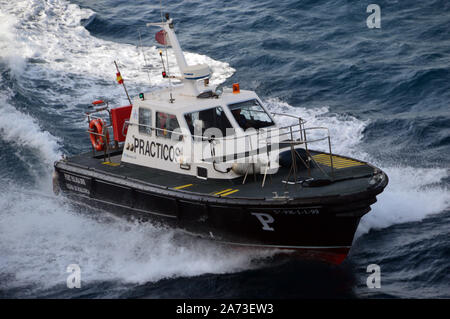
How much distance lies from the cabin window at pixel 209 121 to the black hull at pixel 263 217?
4.10ft

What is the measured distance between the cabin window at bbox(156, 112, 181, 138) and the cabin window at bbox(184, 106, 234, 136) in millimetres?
248

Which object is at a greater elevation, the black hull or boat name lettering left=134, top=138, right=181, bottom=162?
boat name lettering left=134, top=138, right=181, bottom=162

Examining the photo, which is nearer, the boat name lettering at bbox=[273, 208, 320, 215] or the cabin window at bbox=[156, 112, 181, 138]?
the boat name lettering at bbox=[273, 208, 320, 215]

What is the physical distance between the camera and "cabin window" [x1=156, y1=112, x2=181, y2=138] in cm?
1050

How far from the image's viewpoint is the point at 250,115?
1093 centimetres

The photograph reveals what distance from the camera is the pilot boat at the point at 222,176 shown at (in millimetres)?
9008

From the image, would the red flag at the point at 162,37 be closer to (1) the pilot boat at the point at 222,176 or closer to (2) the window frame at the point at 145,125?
(1) the pilot boat at the point at 222,176

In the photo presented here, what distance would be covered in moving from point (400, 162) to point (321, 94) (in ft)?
14.0

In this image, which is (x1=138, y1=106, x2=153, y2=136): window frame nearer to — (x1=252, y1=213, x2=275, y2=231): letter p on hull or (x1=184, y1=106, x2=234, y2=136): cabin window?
(x1=184, y1=106, x2=234, y2=136): cabin window

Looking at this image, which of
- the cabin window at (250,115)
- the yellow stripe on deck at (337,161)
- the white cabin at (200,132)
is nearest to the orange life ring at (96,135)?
the white cabin at (200,132)

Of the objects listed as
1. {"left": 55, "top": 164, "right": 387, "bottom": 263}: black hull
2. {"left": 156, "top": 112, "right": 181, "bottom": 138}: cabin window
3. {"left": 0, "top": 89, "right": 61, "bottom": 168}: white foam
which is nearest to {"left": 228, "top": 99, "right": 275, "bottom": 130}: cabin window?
{"left": 156, "top": 112, "right": 181, "bottom": 138}: cabin window
